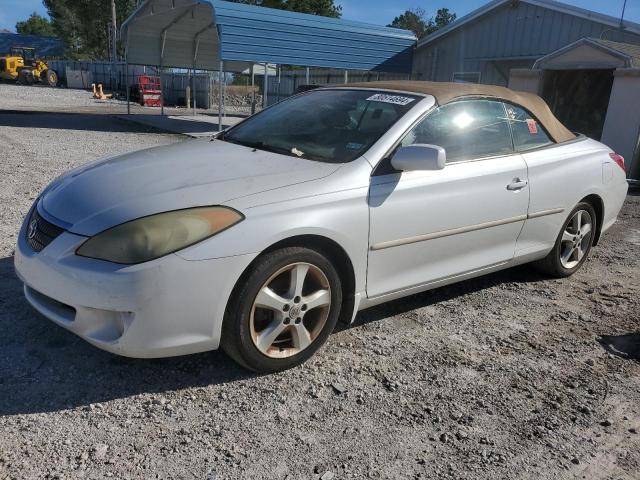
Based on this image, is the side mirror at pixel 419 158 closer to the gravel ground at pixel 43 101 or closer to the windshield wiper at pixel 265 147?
the windshield wiper at pixel 265 147

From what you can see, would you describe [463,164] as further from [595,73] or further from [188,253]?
[595,73]

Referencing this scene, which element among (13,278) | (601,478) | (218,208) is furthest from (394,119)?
(13,278)

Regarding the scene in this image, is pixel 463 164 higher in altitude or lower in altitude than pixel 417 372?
higher

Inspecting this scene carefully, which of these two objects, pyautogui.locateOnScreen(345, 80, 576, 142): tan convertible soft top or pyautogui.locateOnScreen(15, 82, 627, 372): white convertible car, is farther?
pyautogui.locateOnScreen(345, 80, 576, 142): tan convertible soft top

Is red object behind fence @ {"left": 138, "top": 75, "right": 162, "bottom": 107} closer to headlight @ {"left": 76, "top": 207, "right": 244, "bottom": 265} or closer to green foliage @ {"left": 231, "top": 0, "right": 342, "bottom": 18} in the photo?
green foliage @ {"left": 231, "top": 0, "right": 342, "bottom": 18}

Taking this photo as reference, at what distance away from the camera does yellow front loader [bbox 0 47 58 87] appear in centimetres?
4178

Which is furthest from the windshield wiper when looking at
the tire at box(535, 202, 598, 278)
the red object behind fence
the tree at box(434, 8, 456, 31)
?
the tree at box(434, 8, 456, 31)

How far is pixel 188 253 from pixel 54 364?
1.10 m

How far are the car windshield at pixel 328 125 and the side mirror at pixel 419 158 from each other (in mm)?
235

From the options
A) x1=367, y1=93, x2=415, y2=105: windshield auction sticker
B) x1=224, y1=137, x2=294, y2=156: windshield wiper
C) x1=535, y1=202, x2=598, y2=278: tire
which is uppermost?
x1=367, y1=93, x2=415, y2=105: windshield auction sticker

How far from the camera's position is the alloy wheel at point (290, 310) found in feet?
9.22

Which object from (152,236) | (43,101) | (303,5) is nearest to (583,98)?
(152,236)

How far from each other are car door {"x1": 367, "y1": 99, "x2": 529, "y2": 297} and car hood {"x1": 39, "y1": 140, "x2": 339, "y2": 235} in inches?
19.8

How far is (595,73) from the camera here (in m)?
13.8
